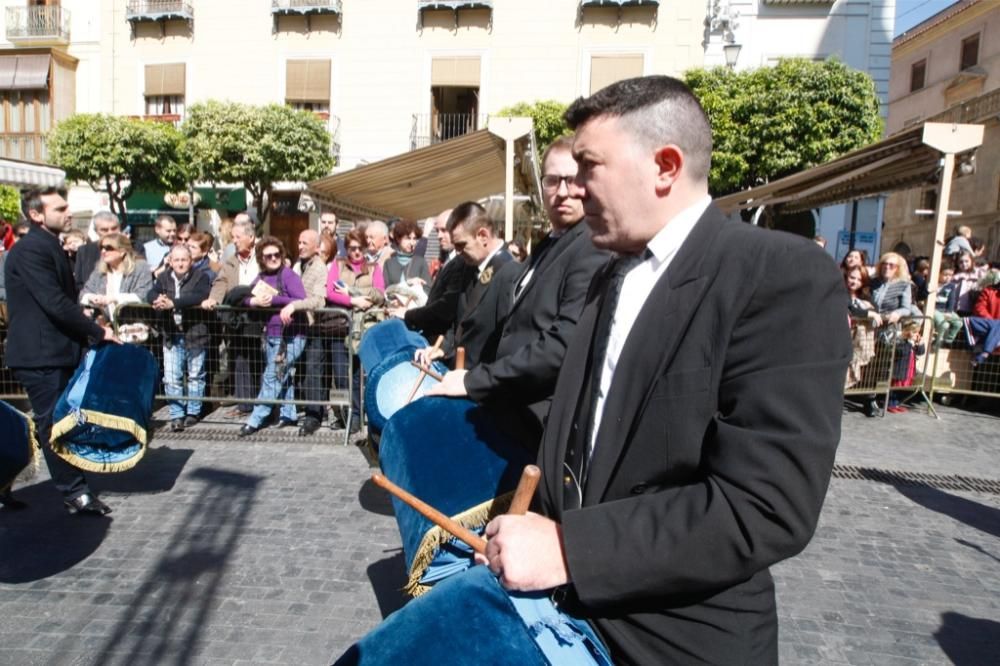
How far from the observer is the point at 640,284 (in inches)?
55.7

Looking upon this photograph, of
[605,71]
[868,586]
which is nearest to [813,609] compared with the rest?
[868,586]

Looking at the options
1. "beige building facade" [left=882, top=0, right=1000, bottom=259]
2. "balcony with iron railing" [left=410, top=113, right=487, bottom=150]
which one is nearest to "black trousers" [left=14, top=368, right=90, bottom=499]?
"balcony with iron railing" [left=410, top=113, right=487, bottom=150]

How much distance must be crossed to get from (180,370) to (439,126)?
19589 mm

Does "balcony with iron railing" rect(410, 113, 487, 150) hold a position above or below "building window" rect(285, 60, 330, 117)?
below

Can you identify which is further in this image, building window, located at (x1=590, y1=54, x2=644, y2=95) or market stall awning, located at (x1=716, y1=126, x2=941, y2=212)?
building window, located at (x1=590, y1=54, x2=644, y2=95)

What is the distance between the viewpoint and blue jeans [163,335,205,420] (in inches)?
285

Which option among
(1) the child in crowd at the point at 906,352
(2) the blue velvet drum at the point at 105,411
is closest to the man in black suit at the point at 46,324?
(2) the blue velvet drum at the point at 105,411

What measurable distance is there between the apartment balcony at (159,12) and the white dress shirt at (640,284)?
1141 inches

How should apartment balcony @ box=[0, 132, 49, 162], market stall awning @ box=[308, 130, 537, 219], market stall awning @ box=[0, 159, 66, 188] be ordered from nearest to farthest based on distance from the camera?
market stall awning @ box=[308, 130, 537, 219] → market stall awning @ box=[0, 159, 66, 188] → apartment balcony @ box=[0, 132, 49, 162]

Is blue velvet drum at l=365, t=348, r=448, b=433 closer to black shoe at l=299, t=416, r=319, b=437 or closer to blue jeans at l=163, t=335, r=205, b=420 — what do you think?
black shoe at l=299, t=416, r=319, b=437

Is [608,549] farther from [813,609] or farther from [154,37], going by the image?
[154,37]

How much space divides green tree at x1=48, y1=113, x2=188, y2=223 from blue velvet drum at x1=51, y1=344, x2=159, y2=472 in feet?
63.3

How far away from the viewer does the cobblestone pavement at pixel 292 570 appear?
11.2ft

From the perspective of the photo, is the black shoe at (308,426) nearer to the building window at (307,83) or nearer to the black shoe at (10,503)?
the black shoe at (10,503)
